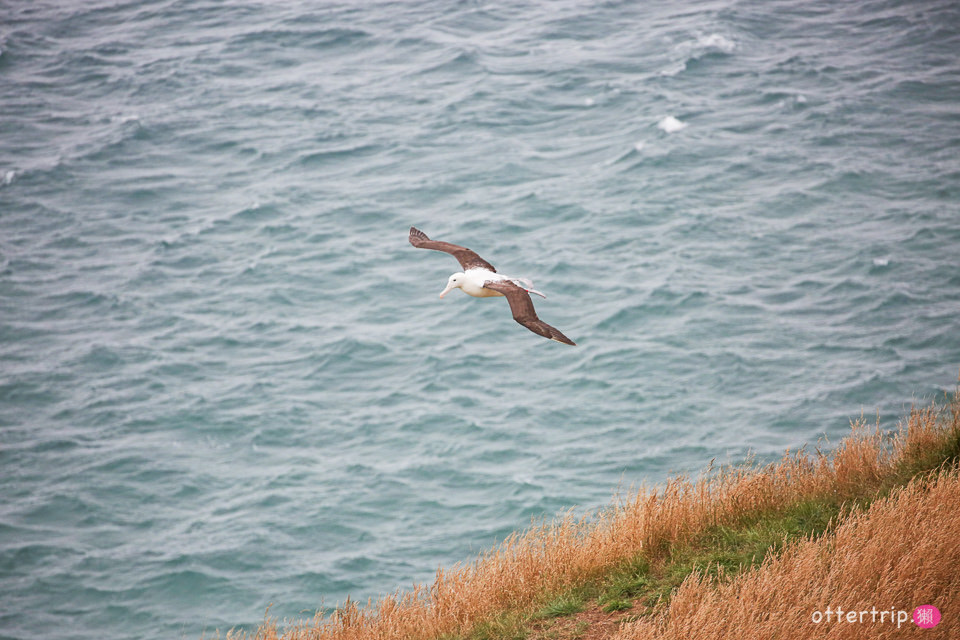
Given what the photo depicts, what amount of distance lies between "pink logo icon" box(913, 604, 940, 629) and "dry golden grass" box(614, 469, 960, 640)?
0.04 meters

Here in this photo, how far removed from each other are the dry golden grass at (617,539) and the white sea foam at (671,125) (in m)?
33.0

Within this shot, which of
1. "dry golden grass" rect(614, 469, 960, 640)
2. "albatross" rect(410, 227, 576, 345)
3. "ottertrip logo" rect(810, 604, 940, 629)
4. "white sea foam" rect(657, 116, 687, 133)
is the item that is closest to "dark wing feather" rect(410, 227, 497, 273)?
"albatross" rect(410, 227, 576, 345)

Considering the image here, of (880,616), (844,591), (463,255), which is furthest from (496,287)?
(880,616)

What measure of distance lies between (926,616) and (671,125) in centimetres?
3752

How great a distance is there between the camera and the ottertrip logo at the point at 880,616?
26.7ft

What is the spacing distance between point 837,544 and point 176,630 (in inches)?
776

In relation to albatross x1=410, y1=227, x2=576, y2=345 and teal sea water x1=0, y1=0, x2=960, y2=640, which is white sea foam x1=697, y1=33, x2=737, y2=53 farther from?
albatross x1=410, y1=227, x2=576, y2=345

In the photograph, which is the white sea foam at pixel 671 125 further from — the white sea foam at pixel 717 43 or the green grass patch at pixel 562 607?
the green grass patch at pixel 562 607

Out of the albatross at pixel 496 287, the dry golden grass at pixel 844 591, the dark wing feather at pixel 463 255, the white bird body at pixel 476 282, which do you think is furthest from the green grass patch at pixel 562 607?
the dark wing feather at pixel 463 255

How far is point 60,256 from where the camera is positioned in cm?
4131

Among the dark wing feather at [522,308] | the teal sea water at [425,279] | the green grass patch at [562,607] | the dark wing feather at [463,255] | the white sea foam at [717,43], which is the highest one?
the dark wing feather at [522,308]

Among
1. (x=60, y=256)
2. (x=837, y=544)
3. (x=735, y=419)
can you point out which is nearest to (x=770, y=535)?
(x=837, y=544)

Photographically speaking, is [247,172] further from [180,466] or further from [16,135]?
[180,466]

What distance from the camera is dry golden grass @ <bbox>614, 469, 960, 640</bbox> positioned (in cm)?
812
